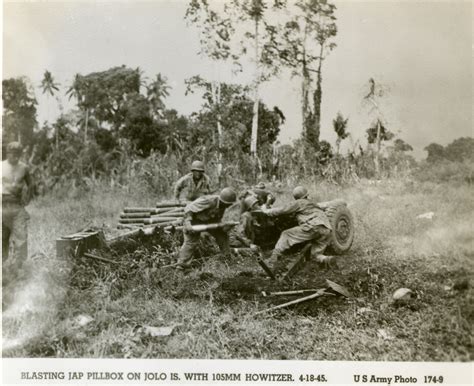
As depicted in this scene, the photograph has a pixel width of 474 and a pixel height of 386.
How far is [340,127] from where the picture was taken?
4.79m

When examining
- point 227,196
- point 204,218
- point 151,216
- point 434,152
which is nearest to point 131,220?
point 151,216

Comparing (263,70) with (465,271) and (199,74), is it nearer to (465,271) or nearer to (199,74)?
(199,74)

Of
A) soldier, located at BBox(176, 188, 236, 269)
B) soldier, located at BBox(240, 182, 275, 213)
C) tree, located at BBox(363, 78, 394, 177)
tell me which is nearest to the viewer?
tree, located at BBox(363, 78, 394, 177)

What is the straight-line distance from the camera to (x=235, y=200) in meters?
4.88

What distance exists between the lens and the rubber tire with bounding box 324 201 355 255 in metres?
4.62

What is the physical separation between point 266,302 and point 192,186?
1872mm

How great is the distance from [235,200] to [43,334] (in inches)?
87.4

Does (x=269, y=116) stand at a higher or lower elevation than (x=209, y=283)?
higher

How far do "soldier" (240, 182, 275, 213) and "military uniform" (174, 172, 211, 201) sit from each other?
509 millimetres

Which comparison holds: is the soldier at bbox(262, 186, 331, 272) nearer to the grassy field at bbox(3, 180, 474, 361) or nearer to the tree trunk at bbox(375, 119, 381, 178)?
the grassy field at bbox(3, 180, 474, 361)

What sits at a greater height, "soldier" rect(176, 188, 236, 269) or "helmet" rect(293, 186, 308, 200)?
"helmet" rect(293, 186, 308, 200)

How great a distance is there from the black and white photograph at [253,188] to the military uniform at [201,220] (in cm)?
2

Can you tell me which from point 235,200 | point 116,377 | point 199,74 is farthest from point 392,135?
point 116,377
